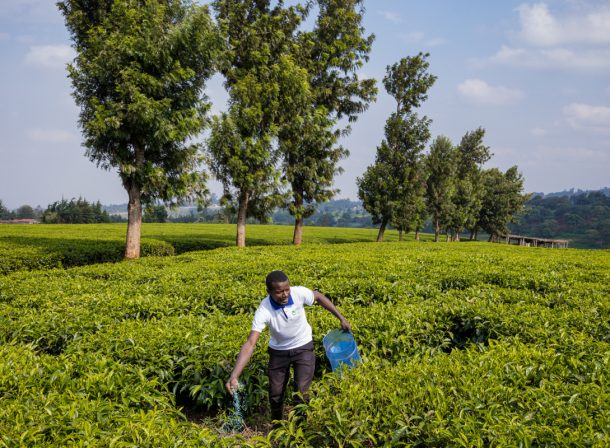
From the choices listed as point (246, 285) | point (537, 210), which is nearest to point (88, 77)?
point (246, 285)

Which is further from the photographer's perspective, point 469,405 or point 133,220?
point 133,220

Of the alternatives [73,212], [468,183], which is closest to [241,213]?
[468,183]

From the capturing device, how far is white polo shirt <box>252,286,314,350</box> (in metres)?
4.46

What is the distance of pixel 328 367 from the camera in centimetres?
566

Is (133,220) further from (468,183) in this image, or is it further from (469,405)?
(468,183)

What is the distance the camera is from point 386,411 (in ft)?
11.5

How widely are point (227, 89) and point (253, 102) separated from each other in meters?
2.62

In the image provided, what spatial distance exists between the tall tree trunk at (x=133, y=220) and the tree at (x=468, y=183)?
32.6 metres

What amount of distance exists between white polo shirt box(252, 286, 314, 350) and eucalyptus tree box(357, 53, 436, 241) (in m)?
27.1

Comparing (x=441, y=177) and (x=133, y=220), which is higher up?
(x=441, y=177)

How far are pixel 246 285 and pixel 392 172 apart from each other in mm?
24739

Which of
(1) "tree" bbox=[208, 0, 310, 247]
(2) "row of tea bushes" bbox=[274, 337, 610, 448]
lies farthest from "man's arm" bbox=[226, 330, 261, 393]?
(1) "tree" bbox=[208, 0, 310, 247]

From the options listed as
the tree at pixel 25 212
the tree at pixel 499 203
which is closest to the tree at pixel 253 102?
the tree at pixel 499 203

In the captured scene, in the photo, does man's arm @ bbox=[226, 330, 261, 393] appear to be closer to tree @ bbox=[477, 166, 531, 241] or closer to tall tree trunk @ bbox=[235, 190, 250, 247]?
tall tree trunk @ bbox=[235, 190, 250, 247]
